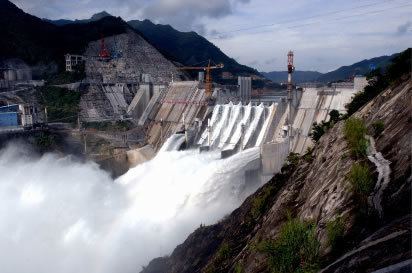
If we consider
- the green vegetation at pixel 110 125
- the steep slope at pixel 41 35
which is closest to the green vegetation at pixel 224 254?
the green vegetation at pixel 110 125

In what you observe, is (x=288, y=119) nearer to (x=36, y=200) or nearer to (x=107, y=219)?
(x=107, y=219)

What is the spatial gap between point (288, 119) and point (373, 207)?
22.7m

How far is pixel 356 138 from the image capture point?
10109mm

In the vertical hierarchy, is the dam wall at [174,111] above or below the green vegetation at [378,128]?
below

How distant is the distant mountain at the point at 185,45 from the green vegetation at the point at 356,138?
4383 inches

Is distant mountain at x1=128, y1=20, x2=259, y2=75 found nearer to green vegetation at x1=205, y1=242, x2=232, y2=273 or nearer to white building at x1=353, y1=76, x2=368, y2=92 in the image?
white building at x1=353, y1=76, x2=368, y2=92

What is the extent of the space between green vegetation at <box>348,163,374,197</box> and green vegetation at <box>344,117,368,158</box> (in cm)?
160

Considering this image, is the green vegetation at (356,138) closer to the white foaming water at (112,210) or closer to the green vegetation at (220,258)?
the green vegetation at (220,258)

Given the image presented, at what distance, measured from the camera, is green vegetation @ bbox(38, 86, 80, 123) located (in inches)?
1909

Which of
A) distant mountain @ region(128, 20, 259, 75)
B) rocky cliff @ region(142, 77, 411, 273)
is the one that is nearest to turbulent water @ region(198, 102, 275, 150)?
rocky cliff @ region(142, 77, 411, 273)

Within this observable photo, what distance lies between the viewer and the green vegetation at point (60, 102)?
48.5 meters

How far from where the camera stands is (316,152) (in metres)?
13.7

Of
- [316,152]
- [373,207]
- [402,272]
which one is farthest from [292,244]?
[316,152]

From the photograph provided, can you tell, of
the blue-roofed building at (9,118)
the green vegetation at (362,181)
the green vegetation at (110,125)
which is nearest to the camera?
the green vegetation at (362,181)
